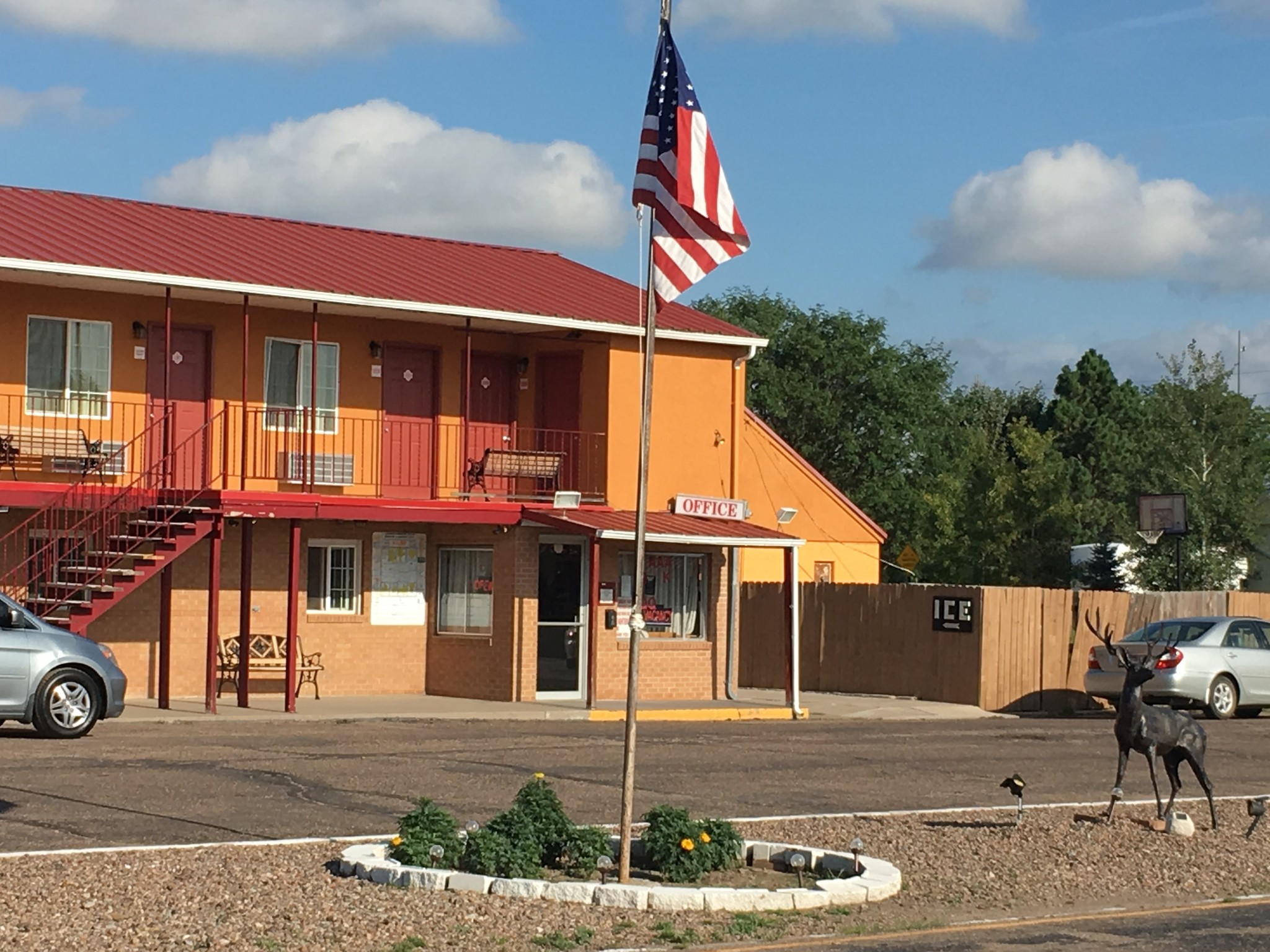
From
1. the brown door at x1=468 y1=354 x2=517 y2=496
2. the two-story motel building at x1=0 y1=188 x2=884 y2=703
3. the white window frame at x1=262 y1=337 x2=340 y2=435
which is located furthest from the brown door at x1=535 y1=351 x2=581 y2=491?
the white window frame at x1=262 y1=337 x2=340 y2=435

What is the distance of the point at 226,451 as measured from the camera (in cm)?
2450

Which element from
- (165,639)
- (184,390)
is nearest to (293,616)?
(165,639)

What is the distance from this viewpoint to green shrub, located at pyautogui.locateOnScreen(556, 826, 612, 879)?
10547mm

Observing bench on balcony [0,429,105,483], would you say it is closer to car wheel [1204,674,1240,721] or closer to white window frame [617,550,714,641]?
white window frame [617,550,714,641]

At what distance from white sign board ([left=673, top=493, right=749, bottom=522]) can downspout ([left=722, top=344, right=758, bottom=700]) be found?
0.56 m

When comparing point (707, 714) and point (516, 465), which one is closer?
point (707, 714)

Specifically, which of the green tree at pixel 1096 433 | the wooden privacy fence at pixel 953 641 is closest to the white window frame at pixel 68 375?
the wooden privacy fence at pixel 953 641

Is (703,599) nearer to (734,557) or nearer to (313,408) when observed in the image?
(734,557)

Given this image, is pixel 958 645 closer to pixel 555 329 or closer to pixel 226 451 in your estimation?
pixel 555 329

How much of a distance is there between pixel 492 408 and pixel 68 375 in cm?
673

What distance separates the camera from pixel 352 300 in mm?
25188

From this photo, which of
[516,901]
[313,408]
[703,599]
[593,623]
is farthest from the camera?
[703,599]

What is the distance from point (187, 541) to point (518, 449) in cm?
679

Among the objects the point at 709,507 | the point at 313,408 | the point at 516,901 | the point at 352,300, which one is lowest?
the point at 516,901
